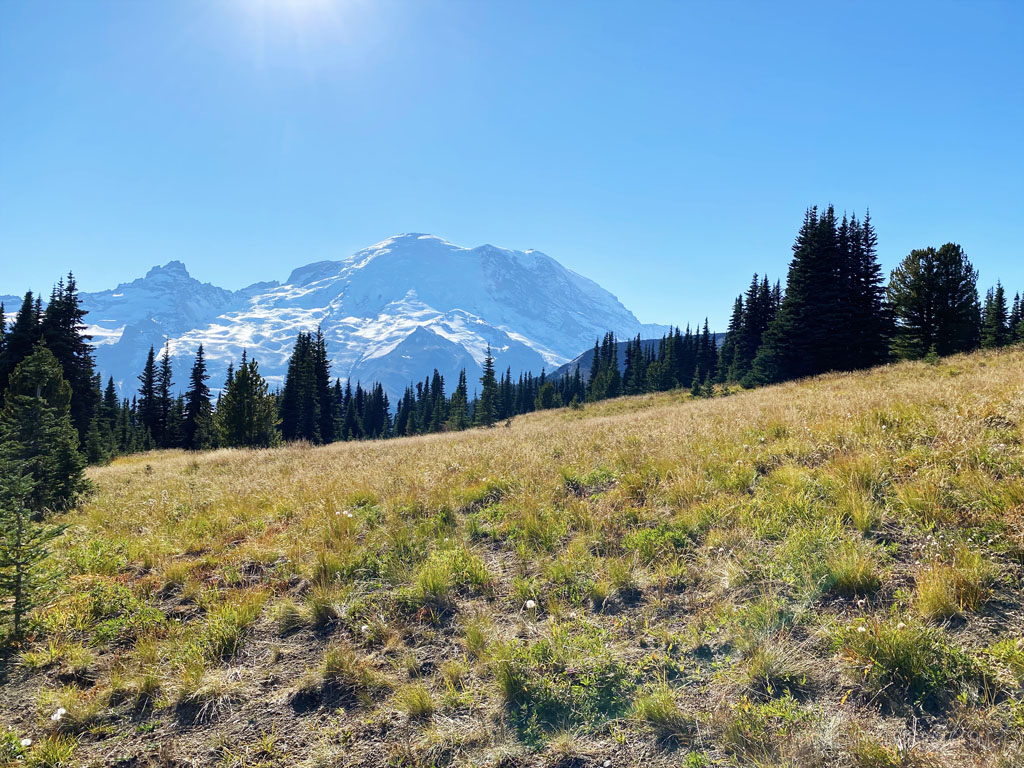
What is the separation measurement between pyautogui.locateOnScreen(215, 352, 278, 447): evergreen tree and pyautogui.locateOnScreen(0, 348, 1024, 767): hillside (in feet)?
95.4

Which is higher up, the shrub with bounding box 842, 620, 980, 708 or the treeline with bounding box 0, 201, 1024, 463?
the treeline with bounding box 0, 201, 1024, 463

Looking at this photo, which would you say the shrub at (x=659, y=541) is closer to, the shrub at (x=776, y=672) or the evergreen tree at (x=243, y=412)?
the shrub at (x=776, y=672)

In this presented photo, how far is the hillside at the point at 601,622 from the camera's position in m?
3.10

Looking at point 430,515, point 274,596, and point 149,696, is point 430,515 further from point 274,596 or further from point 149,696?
point 149,696

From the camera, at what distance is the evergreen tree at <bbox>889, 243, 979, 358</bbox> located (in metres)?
29.7

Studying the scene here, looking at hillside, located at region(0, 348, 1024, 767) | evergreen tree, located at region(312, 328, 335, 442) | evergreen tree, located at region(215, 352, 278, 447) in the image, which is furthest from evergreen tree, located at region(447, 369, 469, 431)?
hillside, located at region(0, 348, 1024, 767)

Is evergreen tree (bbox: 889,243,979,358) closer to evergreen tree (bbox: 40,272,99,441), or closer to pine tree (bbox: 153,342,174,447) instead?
evergreen tree (bbox: 40,272,99,441)

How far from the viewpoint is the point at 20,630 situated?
4.84 metres

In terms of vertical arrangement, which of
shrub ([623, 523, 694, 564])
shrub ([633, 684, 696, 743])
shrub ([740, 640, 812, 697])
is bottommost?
shrub ([633, 684, 696, 743])

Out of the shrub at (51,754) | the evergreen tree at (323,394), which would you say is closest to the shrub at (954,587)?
the shrub at (51,754)

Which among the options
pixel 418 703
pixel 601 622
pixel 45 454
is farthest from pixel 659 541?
pixel 45 454

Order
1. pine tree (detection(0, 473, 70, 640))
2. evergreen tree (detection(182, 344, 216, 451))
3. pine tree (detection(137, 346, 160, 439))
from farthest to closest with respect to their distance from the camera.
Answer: pine tree (detection(137, 346, 160, 439)), evergreen tree (detection(182, 344, 216, 451)), pine tree (detection(0, 473, 70, 640))

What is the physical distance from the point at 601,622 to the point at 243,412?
117ft

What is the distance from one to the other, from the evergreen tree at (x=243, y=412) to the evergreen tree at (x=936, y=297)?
46.1 metres
